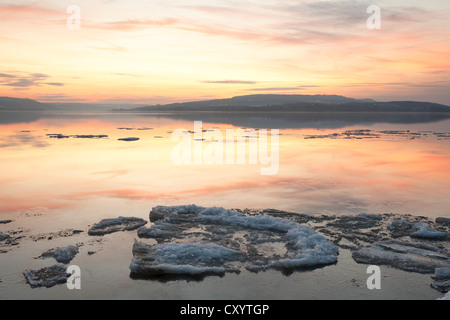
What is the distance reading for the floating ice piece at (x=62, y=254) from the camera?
6.85m

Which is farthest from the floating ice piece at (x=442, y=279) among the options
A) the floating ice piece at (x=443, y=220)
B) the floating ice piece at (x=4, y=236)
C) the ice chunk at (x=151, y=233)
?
the floating ice piece at (x=4, y=236)

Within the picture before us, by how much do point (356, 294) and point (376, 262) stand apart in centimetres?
135

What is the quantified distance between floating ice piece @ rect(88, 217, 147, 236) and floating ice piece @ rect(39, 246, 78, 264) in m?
1.05

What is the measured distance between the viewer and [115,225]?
875 centimetres

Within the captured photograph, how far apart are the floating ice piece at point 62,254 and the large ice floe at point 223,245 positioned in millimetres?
1163

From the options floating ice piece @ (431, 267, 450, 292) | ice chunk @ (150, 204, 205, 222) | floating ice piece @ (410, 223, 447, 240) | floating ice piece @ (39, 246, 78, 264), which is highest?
ice chunk @ (150, 204, 205, 222)

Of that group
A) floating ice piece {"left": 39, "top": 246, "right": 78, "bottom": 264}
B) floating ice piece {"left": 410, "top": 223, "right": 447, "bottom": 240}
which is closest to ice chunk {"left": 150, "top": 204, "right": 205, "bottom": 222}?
floating ice piece {"left": 39, "top": 246, "right": 78, "bottom": 264}

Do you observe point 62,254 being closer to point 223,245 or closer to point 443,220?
point 223,245

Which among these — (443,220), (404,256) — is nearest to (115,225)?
(404,256)

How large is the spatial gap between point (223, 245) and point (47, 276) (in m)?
3.30

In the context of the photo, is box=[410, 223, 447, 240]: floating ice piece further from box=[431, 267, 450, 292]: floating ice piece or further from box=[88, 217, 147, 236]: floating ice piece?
box=[88, 217, 147, 236]: floating ice piece

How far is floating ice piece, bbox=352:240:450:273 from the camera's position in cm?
673
